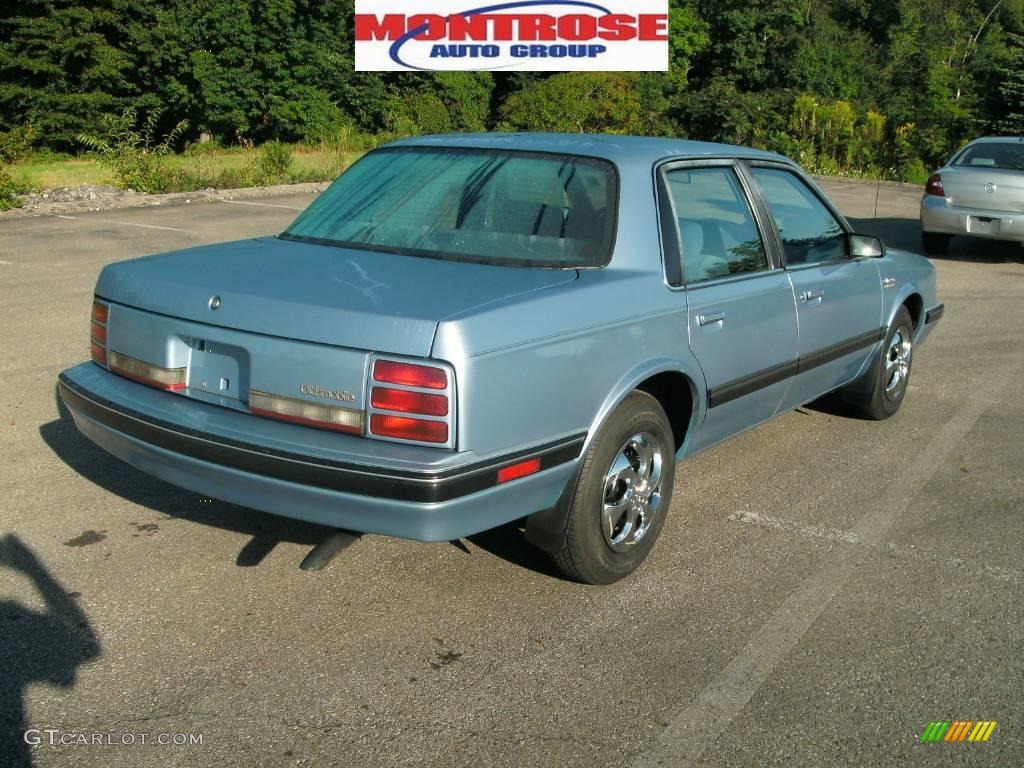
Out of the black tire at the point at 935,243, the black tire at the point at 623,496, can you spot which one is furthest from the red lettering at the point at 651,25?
the black tire at the point at 623,496

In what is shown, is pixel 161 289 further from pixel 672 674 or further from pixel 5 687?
pixel 672 674

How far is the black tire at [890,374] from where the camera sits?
617 cm

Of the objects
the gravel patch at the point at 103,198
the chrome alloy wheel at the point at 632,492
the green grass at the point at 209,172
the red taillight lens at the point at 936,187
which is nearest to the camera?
the chrome alloy wheel at the point at 632,492

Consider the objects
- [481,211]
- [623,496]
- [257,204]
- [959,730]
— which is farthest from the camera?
[257,204]

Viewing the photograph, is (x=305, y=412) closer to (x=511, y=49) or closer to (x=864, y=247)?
(x=864, y=247)

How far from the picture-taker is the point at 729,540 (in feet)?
15.1

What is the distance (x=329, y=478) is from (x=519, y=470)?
23.7 inches

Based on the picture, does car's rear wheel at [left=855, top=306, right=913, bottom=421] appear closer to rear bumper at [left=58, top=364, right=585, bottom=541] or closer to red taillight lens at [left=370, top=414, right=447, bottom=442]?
rear bumper at [left=58, top=364, right=585, bottom=541]

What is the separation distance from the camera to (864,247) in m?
Answer: 5.57

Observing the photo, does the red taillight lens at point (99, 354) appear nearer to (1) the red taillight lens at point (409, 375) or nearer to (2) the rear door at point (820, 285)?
(1) the red taillight lens at point (409, 375)

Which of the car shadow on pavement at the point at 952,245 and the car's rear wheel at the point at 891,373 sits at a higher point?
the car shadow on pavement at the point at 952,245

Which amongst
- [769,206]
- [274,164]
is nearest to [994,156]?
[769,206]

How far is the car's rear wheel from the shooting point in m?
6.18

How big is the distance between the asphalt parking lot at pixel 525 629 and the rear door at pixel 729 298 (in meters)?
0.55
